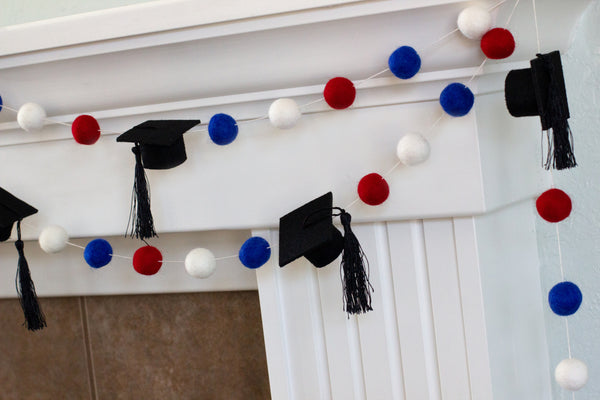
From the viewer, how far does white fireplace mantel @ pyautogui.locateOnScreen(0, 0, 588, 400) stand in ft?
2.36

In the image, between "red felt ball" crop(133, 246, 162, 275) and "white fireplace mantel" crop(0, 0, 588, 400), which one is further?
"red felt ball" crop(133, 246, 162, 275)

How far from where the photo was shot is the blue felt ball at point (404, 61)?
0.68 metres

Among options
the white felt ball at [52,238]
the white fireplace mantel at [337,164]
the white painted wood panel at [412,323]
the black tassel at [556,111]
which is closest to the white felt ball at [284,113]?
the white fireplace mantel at [337,164]

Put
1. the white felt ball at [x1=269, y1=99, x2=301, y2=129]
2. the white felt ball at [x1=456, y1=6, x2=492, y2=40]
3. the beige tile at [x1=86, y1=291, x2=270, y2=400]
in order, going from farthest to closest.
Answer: the beige tile at [x1=86, y1=291, x2=270, y2=400], the white felt ball at [x1=269, y1=99, x2=301, y2=129], the white felt ball at [x1=456, y1=6, x2=492, y2=40]

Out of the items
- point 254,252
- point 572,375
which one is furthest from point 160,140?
point 572,375

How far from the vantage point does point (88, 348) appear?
1162 mm

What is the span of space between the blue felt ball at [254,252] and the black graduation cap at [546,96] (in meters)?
0.33

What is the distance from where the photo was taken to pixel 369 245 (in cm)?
80

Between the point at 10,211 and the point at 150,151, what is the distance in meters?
0.24

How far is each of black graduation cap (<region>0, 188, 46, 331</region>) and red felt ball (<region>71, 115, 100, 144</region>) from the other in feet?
0.48

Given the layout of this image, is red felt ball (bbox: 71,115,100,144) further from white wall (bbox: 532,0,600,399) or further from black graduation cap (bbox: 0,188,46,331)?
white wall (bbox: 532,0,600,399)

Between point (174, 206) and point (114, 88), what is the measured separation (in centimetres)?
16

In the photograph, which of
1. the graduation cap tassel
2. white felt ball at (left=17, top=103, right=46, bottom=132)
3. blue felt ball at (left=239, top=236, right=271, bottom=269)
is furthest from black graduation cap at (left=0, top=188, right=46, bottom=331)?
the graduation cap tassel

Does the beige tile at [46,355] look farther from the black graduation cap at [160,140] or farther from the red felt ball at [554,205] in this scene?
the red felt ball at [554,205]
